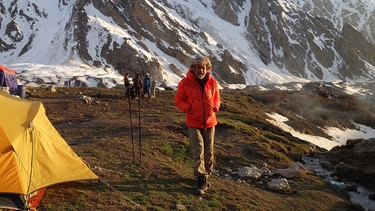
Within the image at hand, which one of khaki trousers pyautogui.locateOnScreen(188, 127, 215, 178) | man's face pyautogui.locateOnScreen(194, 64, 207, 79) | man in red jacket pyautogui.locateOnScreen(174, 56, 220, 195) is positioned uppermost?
man's face pyautogui.locateOnScreen(194, 64, 207, 79)

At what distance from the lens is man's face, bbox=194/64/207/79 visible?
28.0ft

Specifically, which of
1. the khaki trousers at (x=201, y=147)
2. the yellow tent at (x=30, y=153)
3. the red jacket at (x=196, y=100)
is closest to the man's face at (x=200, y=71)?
the red jacket at (x=196, y=100)

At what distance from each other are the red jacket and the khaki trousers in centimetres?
19

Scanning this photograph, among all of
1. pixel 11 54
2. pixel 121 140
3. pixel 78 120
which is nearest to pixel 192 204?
pixel 121 140

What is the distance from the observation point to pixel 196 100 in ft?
28.7

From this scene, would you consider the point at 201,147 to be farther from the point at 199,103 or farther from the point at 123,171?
the point at 123,171

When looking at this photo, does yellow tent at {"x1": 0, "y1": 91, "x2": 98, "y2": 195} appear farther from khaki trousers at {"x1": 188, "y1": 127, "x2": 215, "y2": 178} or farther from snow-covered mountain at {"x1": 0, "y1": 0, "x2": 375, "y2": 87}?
snow-covered mountain at {"x1": 0, "y1": 0, "x2": 375, "y2": 87}

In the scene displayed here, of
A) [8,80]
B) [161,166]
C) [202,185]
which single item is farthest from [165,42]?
[202,185]

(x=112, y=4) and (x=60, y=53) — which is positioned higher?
(x=112, y=4)

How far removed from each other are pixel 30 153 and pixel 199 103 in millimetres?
3947

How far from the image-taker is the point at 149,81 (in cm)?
2753

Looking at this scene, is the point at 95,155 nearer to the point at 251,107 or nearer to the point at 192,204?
the point at 192,204

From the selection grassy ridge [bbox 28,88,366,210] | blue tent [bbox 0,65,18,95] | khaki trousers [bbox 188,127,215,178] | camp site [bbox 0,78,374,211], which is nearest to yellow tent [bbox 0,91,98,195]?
camp site [bbox 0,78,374,211]

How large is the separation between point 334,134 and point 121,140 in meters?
25.0
